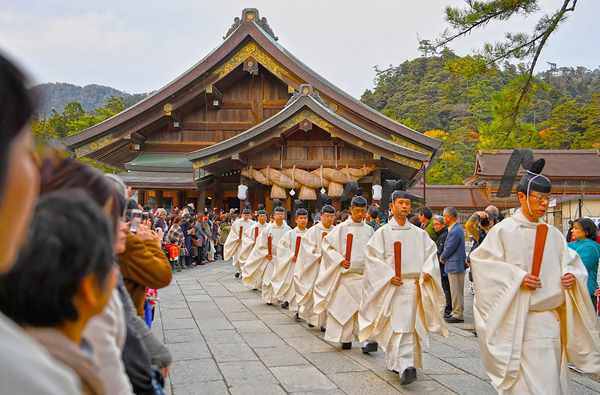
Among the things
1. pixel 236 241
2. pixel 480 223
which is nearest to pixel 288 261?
pixel 480 223

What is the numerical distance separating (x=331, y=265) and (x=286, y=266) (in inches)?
104

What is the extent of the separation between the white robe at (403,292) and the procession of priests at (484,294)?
10 millimetres

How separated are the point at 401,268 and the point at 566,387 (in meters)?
1.84

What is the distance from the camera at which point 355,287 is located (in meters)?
6.21

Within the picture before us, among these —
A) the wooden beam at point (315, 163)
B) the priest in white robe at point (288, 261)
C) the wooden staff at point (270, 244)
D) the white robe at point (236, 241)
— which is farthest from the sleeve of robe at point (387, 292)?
the wooden beam at point (315, 163)

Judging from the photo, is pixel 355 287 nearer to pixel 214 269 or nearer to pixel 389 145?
pixel 389 145

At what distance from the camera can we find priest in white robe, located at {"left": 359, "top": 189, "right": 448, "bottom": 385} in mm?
4840

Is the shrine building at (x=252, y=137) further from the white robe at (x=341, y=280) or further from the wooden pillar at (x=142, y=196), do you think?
the white robe at (x=341, y=280)

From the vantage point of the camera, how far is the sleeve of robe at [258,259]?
10367 mm

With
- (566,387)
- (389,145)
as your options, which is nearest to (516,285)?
(566,387)

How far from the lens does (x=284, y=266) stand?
9055 mm

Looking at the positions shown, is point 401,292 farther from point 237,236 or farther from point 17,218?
point 237,236

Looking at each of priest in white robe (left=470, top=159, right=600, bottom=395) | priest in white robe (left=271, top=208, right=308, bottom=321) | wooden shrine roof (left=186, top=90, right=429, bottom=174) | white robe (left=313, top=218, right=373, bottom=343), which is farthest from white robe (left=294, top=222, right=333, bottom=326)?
wooden shrine roof (left=186, top=90, right=429, bottom=174)

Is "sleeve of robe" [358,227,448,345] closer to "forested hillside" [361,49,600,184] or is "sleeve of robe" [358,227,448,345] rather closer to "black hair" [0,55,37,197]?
"black hair" [0,55,37,197]
